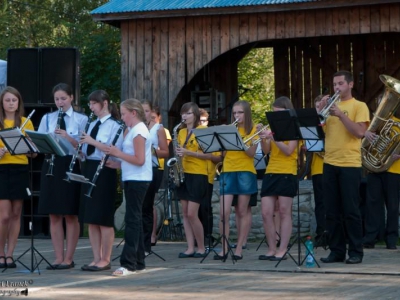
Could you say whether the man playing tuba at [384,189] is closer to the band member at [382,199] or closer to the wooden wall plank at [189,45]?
the band member at [382,199]

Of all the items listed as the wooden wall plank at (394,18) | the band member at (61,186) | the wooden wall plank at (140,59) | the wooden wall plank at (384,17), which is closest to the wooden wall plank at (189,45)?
the wooden wall plank at (140,59)

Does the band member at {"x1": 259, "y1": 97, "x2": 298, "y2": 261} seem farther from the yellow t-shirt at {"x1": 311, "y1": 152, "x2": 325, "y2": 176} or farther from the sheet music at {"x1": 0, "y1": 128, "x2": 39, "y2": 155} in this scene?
the sheet music at {"x1": 0, "y1": 128, "x2": 39, "y2": 155}

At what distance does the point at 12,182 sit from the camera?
11055 mm

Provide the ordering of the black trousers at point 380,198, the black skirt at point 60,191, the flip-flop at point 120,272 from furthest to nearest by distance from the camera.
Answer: the black trousers at point 380,198 < the black skirt at point 60,191 < the flip-flop at point 120,272

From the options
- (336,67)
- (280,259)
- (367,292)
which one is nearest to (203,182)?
(280,259)

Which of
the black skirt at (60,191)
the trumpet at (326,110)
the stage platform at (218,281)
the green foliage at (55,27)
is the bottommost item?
the stage platform at (218,281)

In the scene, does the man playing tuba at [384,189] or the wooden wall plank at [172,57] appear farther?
the wooden wall plank at [172,57]

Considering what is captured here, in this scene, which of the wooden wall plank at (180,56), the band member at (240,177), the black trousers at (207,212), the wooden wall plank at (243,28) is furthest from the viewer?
the wooden wall plank at (180,56)

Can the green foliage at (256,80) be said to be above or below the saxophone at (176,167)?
above

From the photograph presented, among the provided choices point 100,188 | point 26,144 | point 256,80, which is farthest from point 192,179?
point 256,80

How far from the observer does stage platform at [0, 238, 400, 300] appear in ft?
28.0

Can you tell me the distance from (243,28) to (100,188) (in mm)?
7539

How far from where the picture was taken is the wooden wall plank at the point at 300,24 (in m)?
16.5

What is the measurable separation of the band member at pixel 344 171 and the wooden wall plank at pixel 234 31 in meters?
6.36
